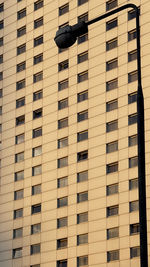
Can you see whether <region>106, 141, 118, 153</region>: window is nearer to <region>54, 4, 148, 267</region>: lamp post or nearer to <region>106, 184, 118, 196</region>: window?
<region>106, 184, 118, 196</region>: window

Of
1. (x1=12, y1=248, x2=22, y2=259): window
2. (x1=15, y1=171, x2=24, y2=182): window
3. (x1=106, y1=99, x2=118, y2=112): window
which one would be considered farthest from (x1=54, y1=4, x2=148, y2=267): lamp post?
(x1=15, y1=171, x2=24, y2=182): window

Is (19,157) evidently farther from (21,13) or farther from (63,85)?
(21,13)

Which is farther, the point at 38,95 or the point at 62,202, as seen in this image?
the point at 38,95

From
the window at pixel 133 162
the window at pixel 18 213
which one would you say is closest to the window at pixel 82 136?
the window at pixel 133 162

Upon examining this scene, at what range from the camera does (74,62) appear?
53031 mm

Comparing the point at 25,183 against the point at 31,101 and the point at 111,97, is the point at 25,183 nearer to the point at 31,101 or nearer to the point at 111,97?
the point at 31,101

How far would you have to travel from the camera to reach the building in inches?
1845

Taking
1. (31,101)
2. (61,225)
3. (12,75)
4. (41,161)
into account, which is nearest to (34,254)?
(61,225)

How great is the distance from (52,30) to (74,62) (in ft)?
16.2

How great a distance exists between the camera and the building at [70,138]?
154 feet

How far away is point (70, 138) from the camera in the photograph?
5159 cm

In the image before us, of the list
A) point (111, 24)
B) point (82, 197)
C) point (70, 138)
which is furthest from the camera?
point (70, 138)

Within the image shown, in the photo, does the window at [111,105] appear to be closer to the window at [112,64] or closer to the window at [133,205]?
the window at [112,64]

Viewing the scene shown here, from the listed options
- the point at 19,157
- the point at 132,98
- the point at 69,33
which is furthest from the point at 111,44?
the point at 69,33
